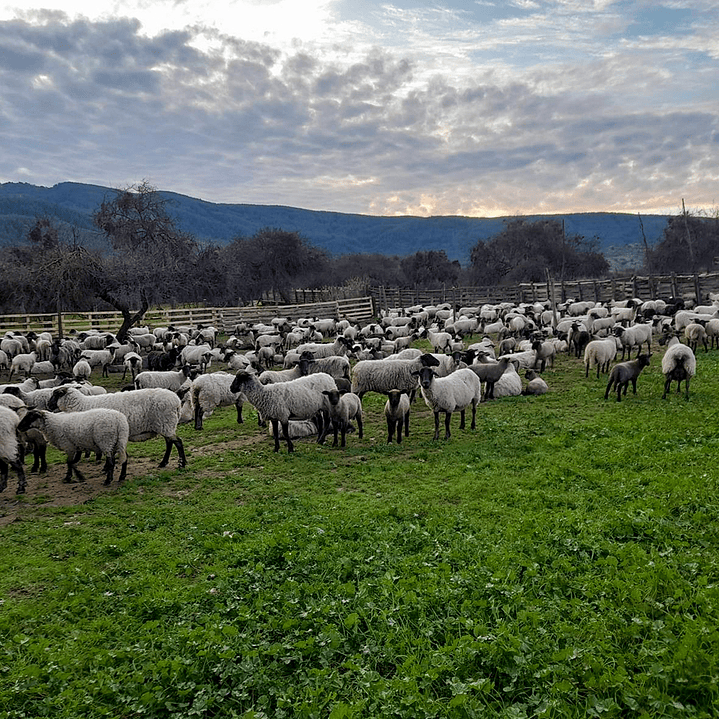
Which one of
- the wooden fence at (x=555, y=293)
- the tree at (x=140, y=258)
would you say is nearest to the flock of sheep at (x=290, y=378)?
the tree at (x=140, y=258)

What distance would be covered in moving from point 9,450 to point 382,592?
7.72 m

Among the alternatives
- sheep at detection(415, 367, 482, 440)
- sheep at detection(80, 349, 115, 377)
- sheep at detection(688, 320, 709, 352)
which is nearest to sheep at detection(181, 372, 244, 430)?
sheep at detection(415, 367, 482, 440)

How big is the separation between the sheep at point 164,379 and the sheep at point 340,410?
20.4 feet

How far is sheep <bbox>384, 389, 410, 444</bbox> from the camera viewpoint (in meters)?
11.9

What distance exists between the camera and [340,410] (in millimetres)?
12328

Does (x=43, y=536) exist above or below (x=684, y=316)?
below

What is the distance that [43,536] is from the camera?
24.6 feet

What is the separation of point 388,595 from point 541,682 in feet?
5.81

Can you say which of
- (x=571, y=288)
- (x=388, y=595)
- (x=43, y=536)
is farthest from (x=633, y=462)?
(x=571, y=288)

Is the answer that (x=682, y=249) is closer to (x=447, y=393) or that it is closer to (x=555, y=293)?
(x=555, y=293)

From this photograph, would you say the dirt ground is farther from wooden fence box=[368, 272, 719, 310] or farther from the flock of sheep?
wooden fence box=[368, 272, 719, 310]

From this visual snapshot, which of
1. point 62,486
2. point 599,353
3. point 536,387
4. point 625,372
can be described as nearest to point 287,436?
point 62,486

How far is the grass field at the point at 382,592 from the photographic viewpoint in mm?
4172

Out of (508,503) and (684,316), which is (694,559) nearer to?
(508,503)
